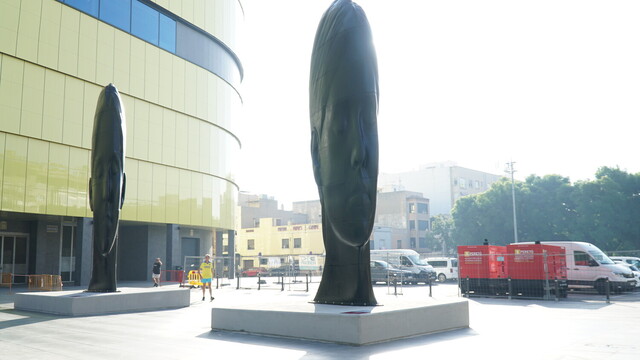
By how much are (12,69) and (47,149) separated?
172 inches

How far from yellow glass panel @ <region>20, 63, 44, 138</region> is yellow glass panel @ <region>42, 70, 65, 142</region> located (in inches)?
10.5

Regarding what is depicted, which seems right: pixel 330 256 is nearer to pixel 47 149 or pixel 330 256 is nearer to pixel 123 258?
pixel 47 149

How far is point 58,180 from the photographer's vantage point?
2819cm

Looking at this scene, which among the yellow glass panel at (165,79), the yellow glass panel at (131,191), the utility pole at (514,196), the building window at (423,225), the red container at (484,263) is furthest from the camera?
the building window at (423,225)

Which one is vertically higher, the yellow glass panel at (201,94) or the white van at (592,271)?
the yellow glass panel at (201,94)

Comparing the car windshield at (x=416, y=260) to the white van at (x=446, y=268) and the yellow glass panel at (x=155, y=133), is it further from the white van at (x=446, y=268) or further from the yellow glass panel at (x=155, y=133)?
the yellow glass panel at (x=155, y=133)

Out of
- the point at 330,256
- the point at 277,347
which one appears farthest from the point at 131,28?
the point at 277,347

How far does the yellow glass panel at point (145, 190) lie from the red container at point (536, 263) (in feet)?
73.3

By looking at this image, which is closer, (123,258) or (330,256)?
(330,256)

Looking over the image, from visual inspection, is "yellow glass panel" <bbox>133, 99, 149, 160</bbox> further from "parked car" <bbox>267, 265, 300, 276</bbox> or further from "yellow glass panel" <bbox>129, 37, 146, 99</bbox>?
"parked car" <bbox>267, 265, 300, 276</bbox>

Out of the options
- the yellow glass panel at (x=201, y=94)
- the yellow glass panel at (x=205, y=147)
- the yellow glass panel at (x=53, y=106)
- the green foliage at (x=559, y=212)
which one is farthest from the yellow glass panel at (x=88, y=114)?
the green foliage at (x=559, y=212)

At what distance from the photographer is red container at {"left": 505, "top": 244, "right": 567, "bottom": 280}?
21.0 metres

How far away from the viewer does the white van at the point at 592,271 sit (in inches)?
884

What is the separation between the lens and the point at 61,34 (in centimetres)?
2828
